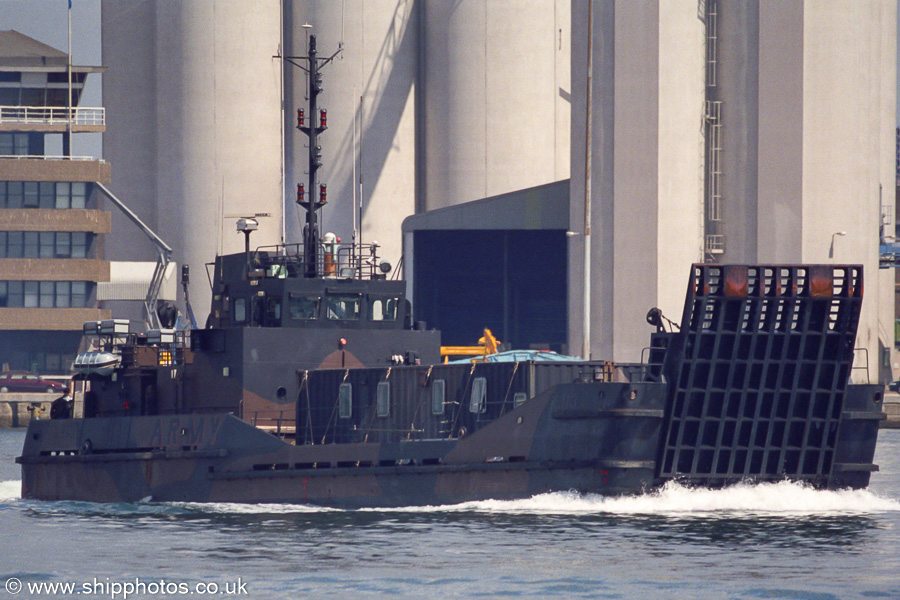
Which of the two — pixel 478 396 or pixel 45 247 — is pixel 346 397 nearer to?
pixel 478 396

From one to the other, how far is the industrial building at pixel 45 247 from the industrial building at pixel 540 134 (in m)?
3.30

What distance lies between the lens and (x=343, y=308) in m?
28.4

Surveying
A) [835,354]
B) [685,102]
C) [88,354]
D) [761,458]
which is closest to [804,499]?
[761,458]

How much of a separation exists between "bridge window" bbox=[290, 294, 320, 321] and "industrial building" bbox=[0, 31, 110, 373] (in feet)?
121

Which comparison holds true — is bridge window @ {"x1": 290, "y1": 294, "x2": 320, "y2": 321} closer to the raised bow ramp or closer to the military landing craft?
the military landing craft

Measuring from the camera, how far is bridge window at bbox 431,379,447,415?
26.2 m

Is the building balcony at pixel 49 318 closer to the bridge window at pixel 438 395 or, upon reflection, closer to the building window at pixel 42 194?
the building window at pixel 42 194

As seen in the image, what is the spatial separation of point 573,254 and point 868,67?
12764mm

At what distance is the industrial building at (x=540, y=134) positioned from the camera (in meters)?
50.8

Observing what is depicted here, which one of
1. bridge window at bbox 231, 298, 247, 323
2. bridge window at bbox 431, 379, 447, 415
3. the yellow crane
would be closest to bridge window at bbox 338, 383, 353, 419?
bridge window at bbox 431, 379, 447, 415

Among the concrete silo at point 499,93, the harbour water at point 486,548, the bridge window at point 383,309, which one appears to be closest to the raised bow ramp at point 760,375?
the harbour water at point 486,548

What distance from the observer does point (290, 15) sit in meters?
65.6
